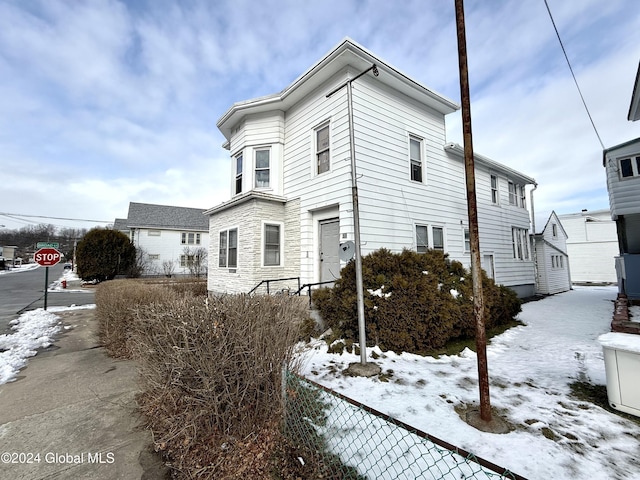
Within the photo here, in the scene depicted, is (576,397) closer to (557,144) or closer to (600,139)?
(600,139)

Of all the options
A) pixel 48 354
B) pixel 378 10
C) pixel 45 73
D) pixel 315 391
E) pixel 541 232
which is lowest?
pixel 48 354

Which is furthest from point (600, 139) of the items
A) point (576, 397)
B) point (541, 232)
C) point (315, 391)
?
point (315, 391)

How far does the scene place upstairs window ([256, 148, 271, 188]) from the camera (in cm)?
1030

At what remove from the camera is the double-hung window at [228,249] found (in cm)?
1027

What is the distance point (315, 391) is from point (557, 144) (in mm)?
17060

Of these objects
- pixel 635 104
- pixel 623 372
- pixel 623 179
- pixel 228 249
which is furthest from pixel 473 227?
pixel 623 179

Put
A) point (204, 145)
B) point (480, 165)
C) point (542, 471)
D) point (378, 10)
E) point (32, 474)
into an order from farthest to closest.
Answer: point (204, 145) < point (480, 165) < point (378, 10) < point (32, 474) < point (542, 471)

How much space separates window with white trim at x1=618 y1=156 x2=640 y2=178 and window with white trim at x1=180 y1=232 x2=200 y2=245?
107ft

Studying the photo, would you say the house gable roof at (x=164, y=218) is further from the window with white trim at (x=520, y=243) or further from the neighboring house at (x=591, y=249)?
the neighboring house at (x=591, y=249)

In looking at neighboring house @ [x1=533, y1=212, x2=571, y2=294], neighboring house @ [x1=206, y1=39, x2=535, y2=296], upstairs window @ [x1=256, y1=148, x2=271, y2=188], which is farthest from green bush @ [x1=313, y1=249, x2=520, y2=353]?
neighboring house @ [x1=533, y1=212, x2=571, y2=294]

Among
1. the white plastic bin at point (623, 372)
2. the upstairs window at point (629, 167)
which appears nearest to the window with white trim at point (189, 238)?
the white plastic bin at point (623, 372)

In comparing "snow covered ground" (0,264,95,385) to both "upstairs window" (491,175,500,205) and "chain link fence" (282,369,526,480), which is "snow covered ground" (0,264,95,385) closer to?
"chain link fence" (282,369,526,480)

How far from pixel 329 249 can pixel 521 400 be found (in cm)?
584

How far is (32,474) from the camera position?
2361mm
